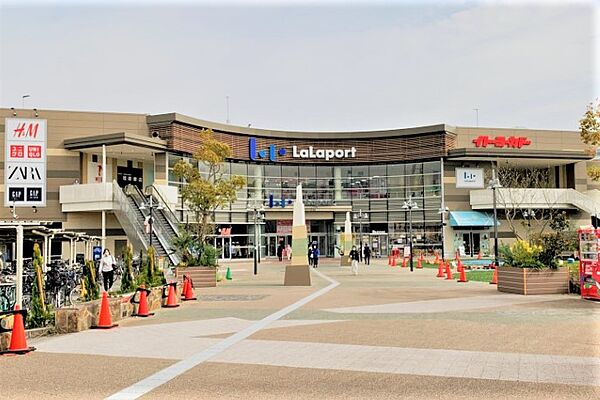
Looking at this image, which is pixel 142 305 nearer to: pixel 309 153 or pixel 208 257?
pixel 208 257

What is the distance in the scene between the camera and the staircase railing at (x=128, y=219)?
1489 inches

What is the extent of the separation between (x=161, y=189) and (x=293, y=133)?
17.0 meters

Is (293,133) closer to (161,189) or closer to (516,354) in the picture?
(161,189)

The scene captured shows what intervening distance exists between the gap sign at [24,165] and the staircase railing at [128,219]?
2722 centimetres

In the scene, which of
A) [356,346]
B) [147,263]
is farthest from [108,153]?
[356,346]

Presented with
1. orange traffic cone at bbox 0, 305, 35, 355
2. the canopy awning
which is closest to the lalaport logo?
the canopy awning

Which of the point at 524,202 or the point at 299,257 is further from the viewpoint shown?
the point at 524,202

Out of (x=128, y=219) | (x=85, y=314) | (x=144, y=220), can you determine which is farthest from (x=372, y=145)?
(x=85, y=314)

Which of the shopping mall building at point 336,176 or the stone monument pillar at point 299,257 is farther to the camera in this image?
the shopping mall building at point 336,176

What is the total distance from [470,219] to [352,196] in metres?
11.1

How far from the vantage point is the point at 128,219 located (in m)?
38.8

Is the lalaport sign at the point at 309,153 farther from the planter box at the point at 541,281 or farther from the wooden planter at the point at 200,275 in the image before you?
the planter box at the point at 541,281

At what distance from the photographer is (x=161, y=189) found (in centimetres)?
4325

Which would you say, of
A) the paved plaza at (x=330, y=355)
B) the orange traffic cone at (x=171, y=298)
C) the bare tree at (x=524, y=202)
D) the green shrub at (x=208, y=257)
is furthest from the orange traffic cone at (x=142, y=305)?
the bare tree at (x=524, y=202)
